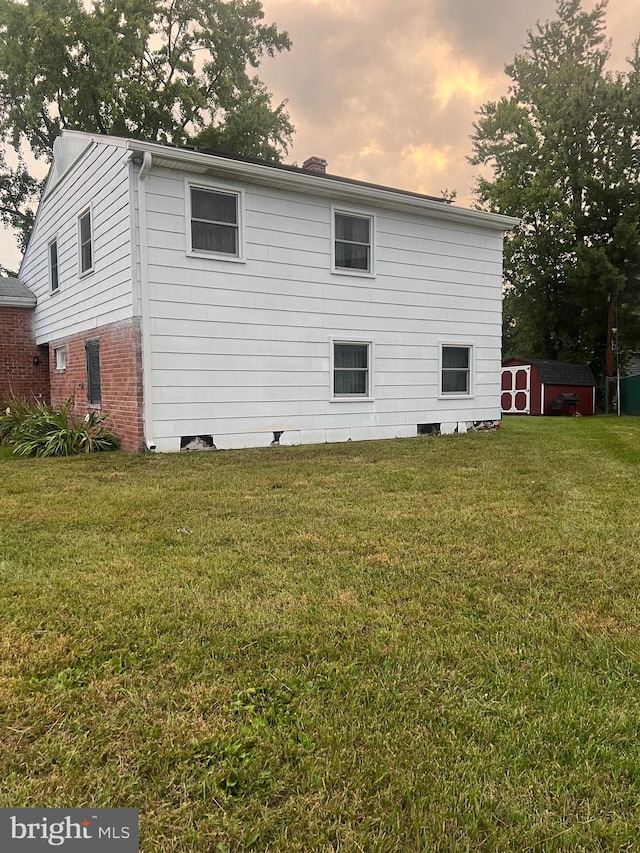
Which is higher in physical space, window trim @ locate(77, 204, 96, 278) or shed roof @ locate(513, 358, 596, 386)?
window trim @ locate(77, 204, 96, 278)

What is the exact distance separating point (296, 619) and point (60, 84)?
2290cm

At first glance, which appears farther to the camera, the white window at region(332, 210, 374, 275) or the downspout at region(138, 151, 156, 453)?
the white window at region(332, 210, 374, 275)

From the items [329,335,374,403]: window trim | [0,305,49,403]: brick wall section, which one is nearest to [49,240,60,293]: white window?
[0,305,49,403]: brick wall section

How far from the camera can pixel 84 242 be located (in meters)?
10.3

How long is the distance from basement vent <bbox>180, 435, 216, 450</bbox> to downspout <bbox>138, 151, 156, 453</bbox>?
50 cm

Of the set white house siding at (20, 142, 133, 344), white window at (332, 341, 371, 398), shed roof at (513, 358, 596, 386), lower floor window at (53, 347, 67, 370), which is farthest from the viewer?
shed roof at (513, 358, 596, 386)

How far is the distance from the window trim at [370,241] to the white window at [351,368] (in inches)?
51.3

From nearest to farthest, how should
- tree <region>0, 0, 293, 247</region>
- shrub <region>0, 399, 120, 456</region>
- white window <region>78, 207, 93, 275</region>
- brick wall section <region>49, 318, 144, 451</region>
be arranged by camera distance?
brick wall section <region>49, 318, 144, 451</region>, shrub <region>0, 399, 120, 456</region>, white window <region>78, 207, 93, 275</region>, tree <region>0, 0, 293, 247</region>

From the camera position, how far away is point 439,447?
29.2 ft

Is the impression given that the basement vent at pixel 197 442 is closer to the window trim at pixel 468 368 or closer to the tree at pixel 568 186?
the window trim at pixel 468 368

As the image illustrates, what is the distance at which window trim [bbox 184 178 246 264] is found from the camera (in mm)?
8328

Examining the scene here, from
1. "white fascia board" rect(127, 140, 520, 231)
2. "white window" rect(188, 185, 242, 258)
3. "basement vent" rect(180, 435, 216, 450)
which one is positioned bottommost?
"basement vent" rect(180, 435, 216, 450)

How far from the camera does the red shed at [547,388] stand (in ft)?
68.4

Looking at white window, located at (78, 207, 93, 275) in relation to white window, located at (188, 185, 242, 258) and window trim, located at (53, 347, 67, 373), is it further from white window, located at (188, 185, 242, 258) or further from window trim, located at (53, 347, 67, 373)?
white window, located at (188, 185, 242, 258)
